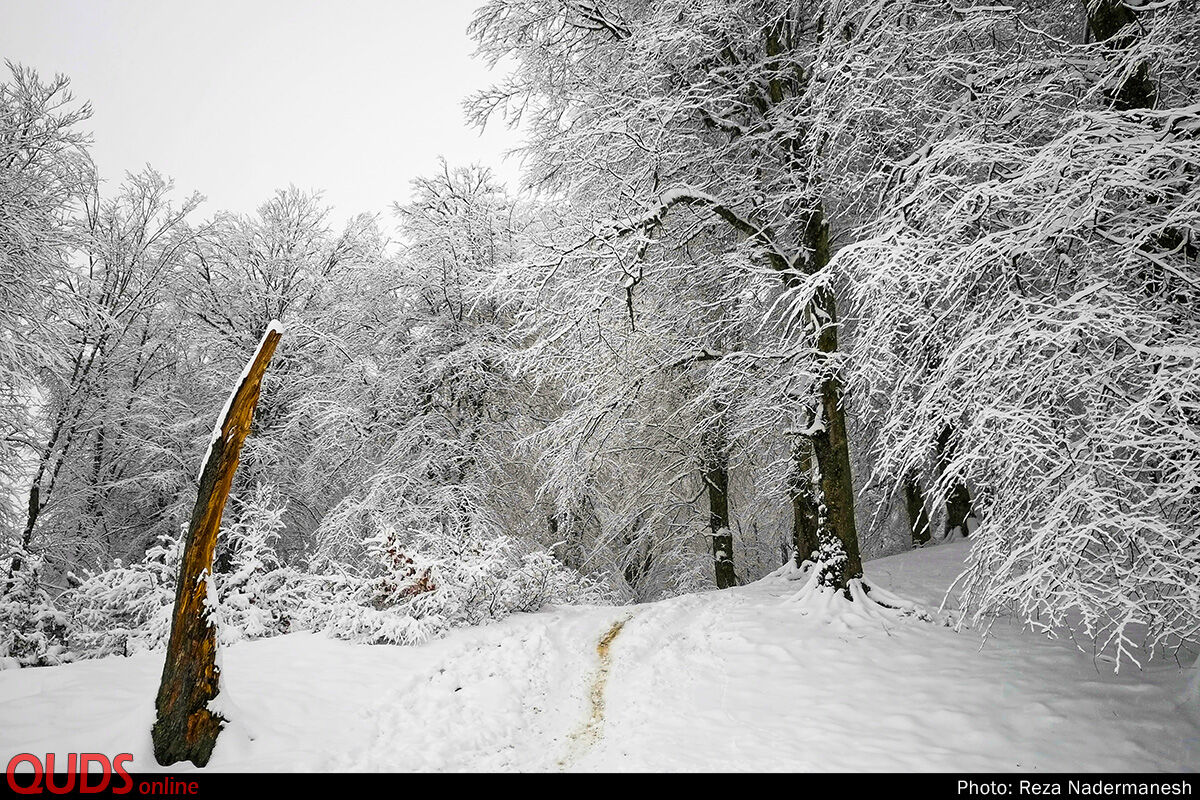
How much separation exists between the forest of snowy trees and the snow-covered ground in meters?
0.67

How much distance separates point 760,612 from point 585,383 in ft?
14.3

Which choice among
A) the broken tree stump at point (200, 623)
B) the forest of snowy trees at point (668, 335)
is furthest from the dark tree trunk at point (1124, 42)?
the broken tree stump at point (200, 623)

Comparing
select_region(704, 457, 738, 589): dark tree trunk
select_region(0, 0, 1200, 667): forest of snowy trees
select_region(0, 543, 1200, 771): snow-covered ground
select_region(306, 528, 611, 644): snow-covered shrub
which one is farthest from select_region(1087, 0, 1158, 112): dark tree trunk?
select_region(704, 457, 738, 589): dark tree trunk

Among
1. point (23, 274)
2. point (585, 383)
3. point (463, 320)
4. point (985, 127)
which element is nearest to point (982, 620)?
point (985, 127)

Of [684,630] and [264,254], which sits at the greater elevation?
[264,254]

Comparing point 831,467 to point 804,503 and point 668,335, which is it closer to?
point 804,503

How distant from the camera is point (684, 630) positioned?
7988mm

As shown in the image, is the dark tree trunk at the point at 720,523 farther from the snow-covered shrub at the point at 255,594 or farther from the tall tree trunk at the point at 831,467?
the snow-covered shrub at the point at 255,594

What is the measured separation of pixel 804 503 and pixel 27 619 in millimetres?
11153

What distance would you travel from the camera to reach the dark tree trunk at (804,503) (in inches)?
358

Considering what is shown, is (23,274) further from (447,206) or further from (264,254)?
(447,206)

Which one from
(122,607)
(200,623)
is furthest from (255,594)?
(200,623)

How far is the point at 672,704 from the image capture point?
5586mm

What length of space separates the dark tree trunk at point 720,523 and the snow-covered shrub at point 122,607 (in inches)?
372
